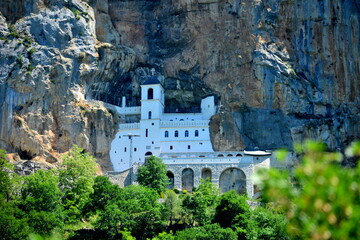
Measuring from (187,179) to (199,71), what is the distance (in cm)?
1595

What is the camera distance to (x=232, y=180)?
194 feet

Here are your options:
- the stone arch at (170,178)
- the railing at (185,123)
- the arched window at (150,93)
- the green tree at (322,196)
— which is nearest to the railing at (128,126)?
the railing at (185,123)

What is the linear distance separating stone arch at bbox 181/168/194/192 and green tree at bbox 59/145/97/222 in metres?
10.7

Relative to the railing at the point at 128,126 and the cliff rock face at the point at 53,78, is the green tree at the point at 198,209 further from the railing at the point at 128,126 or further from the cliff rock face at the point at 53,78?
the cliff rock face at the point at 53,78

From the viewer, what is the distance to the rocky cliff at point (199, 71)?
204 ft

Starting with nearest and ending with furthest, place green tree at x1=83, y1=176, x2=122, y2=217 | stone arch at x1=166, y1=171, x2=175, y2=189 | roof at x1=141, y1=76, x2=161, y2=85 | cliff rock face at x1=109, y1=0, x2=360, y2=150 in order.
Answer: green tree at x1=83, y1=176, x2=122, y2=217, stone arch at x1=166, y1=171, x2=175, y2=189, cliff rock face at x1=109, y1=0, x2=360, y2=150, roof at x1=141, y1=76, x2=161, y2=85

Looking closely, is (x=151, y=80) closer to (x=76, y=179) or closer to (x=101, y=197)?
(x=76, y=179)

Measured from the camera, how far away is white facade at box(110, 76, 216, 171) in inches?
2532

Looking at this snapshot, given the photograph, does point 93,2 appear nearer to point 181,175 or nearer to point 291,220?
point 181,175

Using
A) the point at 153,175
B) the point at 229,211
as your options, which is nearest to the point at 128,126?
the point at 153,175

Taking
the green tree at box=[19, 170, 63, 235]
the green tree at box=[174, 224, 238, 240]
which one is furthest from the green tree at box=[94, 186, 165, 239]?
the green tree at box=[19, 170, 63, 235]

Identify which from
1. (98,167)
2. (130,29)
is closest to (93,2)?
(130,29)

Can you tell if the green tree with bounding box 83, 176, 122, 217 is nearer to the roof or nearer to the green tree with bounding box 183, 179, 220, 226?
the green tree with bounding box 183, 179, 220, 226

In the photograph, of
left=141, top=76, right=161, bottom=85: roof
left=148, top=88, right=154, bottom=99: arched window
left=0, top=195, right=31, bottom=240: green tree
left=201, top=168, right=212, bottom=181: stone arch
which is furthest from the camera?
left=148, top=88, right=154, bottom=99: arched window
